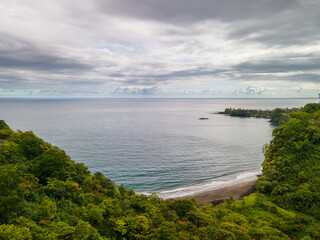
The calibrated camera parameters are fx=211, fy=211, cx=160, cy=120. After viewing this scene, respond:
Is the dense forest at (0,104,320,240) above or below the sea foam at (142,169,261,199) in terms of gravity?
above

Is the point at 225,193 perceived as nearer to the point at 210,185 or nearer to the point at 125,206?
the point at 210,185

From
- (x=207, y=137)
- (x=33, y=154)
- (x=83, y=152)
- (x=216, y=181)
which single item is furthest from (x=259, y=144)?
(x=33, y=154)

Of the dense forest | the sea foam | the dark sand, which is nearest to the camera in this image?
the dense forest

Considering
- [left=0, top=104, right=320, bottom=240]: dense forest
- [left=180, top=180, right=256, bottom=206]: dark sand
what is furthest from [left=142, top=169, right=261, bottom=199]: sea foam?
[left=0, top=104, right=320, bottom=240]: dense forest

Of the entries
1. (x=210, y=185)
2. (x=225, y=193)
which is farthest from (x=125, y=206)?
(x=210, y=185)

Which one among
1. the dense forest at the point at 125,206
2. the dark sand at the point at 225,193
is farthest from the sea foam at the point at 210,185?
the dense forest at the point at 125,206

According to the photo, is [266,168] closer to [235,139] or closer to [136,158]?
[136,158]

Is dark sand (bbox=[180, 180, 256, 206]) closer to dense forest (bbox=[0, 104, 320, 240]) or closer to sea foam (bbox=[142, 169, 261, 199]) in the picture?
sea foam (bbox=[142, 169, 261, 199])
